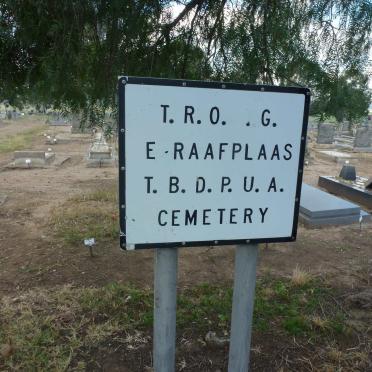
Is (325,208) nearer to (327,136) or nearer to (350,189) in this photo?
(350,189)

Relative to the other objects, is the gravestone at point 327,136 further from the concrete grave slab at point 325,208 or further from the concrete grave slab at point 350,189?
the concrete grave slab at point 325,208

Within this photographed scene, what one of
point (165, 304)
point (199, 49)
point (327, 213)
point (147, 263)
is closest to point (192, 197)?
point (165, 304)

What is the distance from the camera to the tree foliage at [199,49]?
101 inches

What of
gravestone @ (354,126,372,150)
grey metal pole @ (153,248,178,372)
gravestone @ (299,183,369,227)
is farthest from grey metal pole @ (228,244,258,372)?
gravestone @ (354,126,372,150)

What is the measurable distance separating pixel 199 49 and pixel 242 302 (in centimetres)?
216

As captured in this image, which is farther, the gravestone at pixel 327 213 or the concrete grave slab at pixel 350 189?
the concrete grave slab at pixel 350 189

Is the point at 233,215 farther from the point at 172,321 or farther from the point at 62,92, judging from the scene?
the point at 62,92

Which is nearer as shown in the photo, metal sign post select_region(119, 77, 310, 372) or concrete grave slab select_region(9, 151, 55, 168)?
metal sign post select_region(119, 77, 310, 372)

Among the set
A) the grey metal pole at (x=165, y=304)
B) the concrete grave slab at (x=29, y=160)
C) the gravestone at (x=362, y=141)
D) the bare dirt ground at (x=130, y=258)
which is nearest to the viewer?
the grey metal pole at (x=165, y=304)

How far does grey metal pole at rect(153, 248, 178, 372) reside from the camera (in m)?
1.31

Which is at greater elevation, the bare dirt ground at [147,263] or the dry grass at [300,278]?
the dry grass at [300,278]

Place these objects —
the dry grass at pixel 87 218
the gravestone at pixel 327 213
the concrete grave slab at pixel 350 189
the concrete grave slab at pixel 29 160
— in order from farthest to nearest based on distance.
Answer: the concrete grave slab at pixel 29 160, the concrete grave slab at pixel 350 189, the gravestone at pixel 327 213, the dry grass at pixel 87 218

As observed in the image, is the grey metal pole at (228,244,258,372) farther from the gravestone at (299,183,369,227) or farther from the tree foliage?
the gravestone at (299,183,369,227)

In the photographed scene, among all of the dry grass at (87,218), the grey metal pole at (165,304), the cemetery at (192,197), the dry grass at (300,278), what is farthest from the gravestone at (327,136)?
the grey metal pole at (165,304)
